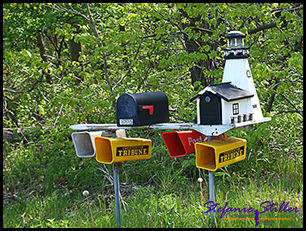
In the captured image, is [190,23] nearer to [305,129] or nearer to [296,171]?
[305,129]

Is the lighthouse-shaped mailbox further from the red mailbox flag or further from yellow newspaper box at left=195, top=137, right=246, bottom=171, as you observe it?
the red mailbox flag

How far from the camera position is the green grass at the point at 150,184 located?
393 centimetres

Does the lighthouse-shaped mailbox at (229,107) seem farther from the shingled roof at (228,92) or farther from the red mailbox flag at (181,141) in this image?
the red mailbox flag at (181,141)

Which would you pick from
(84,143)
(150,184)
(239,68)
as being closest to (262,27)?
(239,68)

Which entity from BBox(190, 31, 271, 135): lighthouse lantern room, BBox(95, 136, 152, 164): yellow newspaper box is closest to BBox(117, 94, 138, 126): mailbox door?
BBox(95, 136, 152, 164): yellow newspaper box

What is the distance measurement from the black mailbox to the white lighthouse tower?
67 cm

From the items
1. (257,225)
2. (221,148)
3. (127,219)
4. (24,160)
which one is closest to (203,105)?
(221,148)

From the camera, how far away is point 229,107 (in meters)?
2.95

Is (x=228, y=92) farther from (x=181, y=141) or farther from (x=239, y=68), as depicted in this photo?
(x=181, y=141)

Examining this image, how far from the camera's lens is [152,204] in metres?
4.18

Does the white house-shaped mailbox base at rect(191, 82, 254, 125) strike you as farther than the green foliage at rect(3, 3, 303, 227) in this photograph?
No

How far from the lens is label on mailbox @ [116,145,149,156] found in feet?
11.2

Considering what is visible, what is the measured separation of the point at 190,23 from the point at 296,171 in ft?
9.15

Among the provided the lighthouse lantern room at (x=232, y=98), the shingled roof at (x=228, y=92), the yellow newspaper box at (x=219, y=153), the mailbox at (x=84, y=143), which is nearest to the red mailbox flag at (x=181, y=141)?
the yellow newspaper box at (x=219, y=153)
